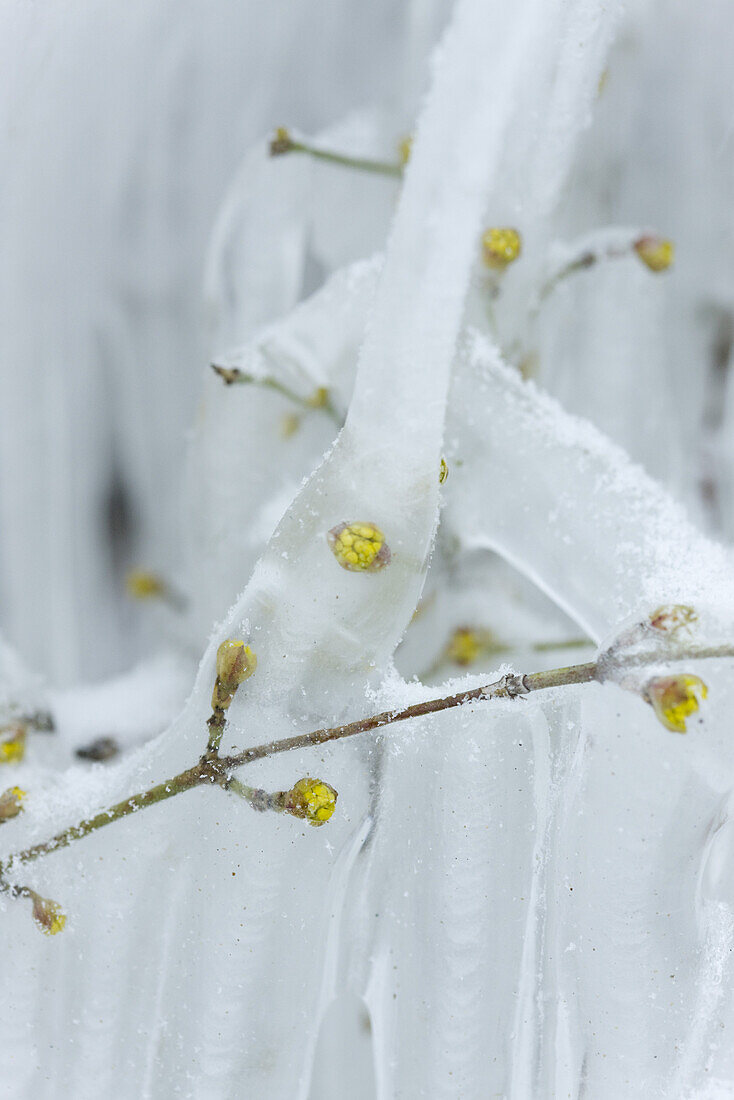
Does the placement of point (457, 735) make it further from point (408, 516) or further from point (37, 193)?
point (37, 193)

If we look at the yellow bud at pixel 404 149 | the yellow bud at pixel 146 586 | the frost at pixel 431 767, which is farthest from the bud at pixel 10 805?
the yellow bud at pixel 404 149

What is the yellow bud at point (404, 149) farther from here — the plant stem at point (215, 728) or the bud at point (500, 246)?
the plant stem at point (215, 728)

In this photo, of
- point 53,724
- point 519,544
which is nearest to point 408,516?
point 519,544

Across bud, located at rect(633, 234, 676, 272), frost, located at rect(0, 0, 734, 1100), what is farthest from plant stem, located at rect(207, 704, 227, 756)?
bud, located at rect(633, 234, 676, 272)

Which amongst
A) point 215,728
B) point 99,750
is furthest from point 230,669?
point 99,750

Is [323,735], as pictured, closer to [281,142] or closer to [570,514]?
[570,514]

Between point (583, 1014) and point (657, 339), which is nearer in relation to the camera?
point (583, 1014)

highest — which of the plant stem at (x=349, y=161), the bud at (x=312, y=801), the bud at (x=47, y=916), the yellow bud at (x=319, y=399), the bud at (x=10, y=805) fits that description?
the plant stem at (x=349, y=161)
